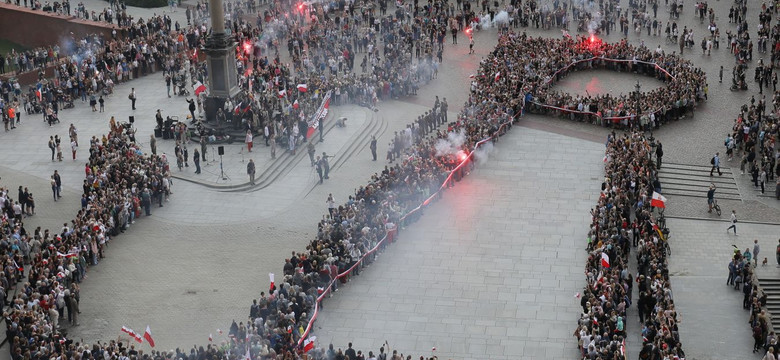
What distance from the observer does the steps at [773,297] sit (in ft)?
153

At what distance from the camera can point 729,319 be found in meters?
46.7

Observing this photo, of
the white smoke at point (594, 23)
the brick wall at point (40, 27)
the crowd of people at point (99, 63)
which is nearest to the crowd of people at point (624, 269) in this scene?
the white smoke at point (594, 23)

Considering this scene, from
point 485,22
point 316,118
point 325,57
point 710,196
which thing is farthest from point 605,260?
point 485,22

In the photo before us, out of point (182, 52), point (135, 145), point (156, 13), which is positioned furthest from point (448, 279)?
point (156, 13)

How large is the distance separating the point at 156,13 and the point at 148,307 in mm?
41823

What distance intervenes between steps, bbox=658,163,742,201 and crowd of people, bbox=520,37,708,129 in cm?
563

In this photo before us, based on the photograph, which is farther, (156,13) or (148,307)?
(156,13)

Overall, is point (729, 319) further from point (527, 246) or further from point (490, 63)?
point (490, 63)

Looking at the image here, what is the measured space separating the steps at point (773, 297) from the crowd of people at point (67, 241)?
2601 cm

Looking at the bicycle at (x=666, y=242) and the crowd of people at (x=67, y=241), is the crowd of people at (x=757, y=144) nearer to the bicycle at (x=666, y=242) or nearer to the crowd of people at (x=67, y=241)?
the bicycle at (x=666, y=242)

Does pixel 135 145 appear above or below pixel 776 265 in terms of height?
above

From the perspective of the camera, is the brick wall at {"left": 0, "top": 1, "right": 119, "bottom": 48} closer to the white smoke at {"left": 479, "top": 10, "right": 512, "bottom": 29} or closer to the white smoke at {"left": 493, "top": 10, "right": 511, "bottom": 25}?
the white smoke at {"left": 479, "top": 10, "right": 512, "bottom": 29}

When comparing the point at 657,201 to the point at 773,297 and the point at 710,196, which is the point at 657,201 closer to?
the point at 710,196

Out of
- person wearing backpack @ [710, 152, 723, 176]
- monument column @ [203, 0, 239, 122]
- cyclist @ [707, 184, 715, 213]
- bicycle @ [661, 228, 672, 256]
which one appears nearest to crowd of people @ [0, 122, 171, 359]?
monument column @ [203, 0, 239, 122]
